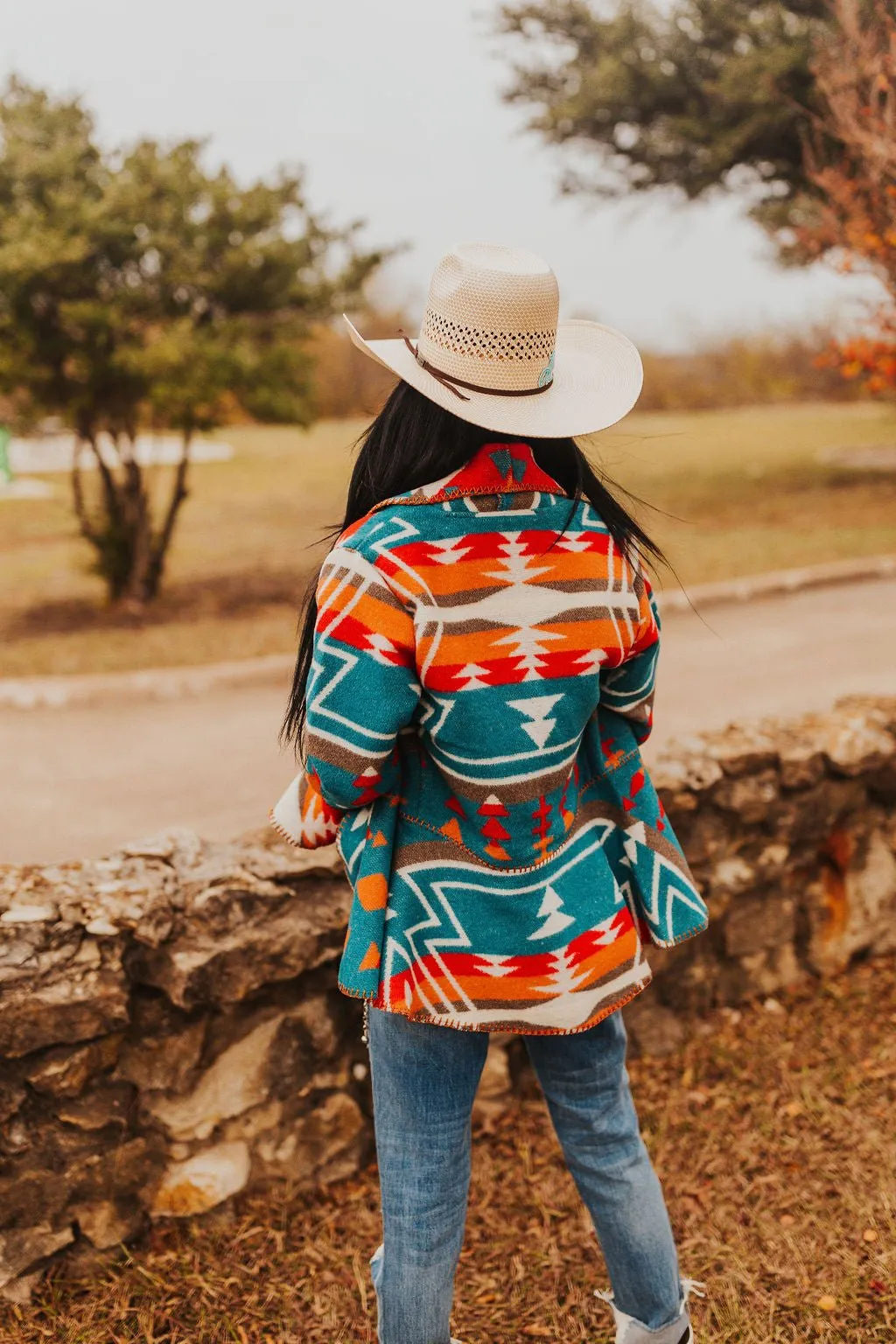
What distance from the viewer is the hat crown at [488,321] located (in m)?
1.72

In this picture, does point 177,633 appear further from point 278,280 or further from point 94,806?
point 94,806

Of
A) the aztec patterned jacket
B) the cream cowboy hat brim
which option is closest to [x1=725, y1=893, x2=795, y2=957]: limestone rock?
the aztec patterned jacket

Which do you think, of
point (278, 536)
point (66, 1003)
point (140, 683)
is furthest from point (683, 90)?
point (66, 1003)

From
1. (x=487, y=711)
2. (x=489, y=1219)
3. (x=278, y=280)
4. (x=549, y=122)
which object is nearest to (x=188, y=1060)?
(x=489, y=1219)

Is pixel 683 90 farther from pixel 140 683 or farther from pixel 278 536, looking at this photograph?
pixel 140 683

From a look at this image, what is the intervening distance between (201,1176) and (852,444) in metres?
22.0

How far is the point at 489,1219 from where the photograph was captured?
2.72 meters

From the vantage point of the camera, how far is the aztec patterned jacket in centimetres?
170

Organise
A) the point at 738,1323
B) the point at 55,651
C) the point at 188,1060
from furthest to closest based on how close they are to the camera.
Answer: the point at 55,651 < the point at 188,1060 < the point at 738,1323

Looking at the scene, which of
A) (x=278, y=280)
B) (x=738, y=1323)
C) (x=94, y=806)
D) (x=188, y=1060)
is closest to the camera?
(x=738, y=1323)

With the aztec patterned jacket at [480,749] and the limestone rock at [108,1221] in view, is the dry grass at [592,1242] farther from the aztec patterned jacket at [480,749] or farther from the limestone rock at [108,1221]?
the aztec patterned jacket at [480,749]

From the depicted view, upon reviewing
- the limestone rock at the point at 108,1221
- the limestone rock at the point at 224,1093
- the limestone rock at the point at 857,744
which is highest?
the limestone rock at the point at 857,744

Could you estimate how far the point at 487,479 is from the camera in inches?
68.7

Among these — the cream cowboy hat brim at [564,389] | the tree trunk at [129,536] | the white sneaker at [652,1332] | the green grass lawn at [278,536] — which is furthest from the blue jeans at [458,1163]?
the tree trunk at [129,536]
